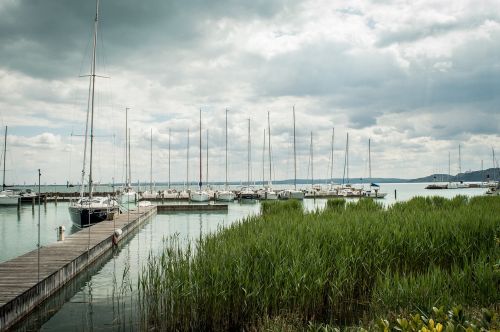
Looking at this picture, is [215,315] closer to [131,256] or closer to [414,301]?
[414,301]

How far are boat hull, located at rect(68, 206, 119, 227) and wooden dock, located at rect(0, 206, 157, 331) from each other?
320 inches

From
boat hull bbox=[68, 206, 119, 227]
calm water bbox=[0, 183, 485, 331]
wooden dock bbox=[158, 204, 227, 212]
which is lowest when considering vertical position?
calm water bbox=[0, 183, 485, 331]

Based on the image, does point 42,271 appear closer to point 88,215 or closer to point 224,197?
point 88,215

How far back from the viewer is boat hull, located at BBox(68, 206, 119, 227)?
1156 inches

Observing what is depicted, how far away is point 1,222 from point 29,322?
102ft

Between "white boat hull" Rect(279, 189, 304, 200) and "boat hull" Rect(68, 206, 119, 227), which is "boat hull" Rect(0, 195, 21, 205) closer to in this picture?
"boat hull" Rect(68, 206, 119, 227)

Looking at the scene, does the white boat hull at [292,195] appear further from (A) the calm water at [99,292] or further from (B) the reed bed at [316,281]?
(B) the reed bed at [316,281]

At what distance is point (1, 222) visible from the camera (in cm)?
3669

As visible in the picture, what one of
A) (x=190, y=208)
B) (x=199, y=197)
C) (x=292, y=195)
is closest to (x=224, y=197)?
(x=199, y=197)

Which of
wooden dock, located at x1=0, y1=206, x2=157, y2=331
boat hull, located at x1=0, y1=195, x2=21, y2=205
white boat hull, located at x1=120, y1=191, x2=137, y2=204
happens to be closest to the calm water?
wooden dock, located at x1=0, y1=206, x2=157, y2=331

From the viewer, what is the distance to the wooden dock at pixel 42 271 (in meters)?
10.1

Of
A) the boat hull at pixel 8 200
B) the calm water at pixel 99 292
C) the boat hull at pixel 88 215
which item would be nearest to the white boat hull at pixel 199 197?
the boat hull at pixel 8 200

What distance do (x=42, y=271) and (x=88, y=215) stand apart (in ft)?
58.1

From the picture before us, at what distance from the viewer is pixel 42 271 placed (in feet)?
43.3
